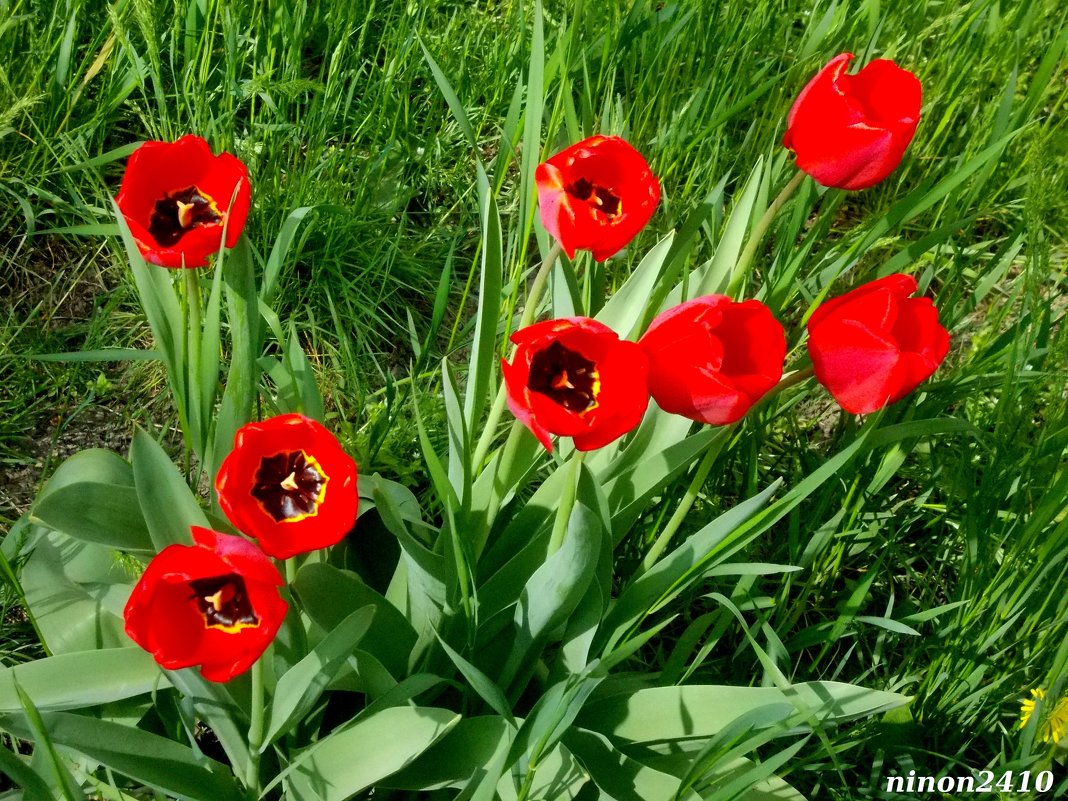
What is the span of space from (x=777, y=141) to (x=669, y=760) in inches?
48.7

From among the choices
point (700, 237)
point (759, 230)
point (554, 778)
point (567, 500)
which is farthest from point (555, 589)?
point (700, 237)

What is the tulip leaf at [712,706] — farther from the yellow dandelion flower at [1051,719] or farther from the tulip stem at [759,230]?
the tulip stem at [759,230]

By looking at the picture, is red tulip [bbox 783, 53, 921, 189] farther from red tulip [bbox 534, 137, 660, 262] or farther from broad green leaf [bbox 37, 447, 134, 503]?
broad green leaf [bbox 37, 447, 134, 503]

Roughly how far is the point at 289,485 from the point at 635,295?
514mm

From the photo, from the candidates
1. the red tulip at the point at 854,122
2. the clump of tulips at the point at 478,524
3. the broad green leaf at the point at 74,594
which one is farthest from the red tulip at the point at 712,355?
the broad green leaf at the point at 74,594

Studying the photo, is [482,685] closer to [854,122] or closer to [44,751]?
[44,751]

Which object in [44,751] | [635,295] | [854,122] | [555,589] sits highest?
[854,122]

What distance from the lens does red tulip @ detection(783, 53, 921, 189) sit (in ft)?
3.18

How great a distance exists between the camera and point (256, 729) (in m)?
0.88

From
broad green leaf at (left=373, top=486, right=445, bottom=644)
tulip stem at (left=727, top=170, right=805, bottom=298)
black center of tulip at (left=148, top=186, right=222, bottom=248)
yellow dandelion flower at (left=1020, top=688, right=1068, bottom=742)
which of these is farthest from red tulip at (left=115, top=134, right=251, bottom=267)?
yellow dandelion flower at (left=1020, top=688, right=1068, bottom=742)

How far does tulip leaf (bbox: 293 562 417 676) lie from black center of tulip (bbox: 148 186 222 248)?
0.34 metres

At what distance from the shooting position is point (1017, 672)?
1.17 meters

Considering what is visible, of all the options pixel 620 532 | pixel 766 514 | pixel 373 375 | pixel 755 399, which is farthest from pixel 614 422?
pixel 373 375

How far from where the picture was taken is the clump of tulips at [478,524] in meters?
0.79
